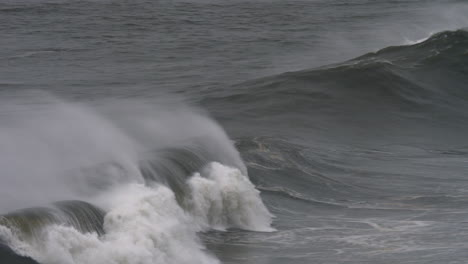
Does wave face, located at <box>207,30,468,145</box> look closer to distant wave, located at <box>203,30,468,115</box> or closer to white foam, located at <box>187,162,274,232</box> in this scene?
distant wave, located at <box>203,30,468,115</box>

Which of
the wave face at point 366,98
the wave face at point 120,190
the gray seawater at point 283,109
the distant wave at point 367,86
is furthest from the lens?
the distant wave at point 367,86

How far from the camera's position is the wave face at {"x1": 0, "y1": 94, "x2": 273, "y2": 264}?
31.3ft

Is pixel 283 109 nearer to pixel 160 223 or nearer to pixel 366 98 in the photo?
pixel 366 98

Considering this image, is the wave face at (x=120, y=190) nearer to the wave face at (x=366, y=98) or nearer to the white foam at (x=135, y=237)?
Result: the white foam at (x=135, y=237)

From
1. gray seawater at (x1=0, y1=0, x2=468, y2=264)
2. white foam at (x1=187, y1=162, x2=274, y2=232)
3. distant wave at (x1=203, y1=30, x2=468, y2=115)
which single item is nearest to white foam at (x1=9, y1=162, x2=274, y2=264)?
white foam at (x1=187, y1=162, x2=274, y2=232)

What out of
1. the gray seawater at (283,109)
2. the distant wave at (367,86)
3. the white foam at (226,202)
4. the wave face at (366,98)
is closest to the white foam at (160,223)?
the white foam at (226,202)

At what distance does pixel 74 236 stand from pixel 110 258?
1.37ft

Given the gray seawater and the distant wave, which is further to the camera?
the distant wave

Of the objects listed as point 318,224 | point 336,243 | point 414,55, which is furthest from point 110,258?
point 414,55

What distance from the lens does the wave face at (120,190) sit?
9539mm

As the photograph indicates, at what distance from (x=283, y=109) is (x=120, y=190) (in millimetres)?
11813

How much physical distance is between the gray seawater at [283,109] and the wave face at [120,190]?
0.27ft

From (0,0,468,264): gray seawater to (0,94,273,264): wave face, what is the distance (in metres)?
0.08

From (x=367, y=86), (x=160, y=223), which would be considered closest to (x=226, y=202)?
(x=160, y=223)
